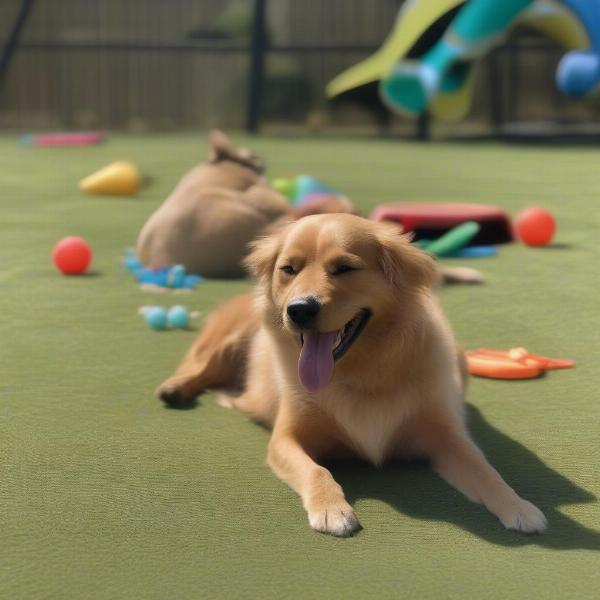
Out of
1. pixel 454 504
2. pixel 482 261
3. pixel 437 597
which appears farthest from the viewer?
pixel 482 261

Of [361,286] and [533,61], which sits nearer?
[361,286]

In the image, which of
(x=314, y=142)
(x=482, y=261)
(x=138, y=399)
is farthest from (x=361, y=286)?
(x=314, y=142)

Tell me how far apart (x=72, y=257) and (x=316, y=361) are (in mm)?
3952

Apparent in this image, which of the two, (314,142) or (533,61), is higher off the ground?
(533,61)

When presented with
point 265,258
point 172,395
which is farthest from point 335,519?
point 172,395

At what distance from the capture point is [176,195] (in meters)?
7.58

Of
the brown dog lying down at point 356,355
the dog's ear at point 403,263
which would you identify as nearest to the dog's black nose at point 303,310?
the brown dog lying down at point 356,355

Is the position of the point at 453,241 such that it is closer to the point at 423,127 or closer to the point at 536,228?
the point at 536,228

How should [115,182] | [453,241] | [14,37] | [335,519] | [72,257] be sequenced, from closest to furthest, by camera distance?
1. [335,519]
2. [72,257]
3. [453,241]
4. [115,182]
5. [14,37]

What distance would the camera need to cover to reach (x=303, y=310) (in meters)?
3.38

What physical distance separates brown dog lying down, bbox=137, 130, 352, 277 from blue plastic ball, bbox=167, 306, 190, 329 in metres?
1.45

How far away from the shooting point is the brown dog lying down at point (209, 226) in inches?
282

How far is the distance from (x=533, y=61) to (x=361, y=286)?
17375mm

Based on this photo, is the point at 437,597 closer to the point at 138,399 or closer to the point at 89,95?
the point at 138,399
